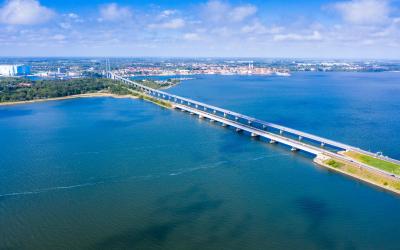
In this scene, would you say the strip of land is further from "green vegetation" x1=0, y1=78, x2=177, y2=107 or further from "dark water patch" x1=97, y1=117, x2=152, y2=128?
"green vegetation" x1=0, y1=78, x2=177, y2=107

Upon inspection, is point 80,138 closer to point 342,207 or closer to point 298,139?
point 298,139

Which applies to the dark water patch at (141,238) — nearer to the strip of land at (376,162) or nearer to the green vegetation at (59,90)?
the strip of land at (376,162)

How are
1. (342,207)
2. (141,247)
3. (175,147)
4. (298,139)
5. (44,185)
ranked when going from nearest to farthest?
(141,247) < (342,207) < (44,185) < (175,147) < (298,139)

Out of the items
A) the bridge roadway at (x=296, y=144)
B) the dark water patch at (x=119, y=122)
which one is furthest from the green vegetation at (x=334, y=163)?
the dark water patch at (x=119, y=122)

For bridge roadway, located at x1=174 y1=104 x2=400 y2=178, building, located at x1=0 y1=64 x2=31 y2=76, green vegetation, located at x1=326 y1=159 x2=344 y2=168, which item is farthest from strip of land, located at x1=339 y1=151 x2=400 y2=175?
building, located at x1=0 y1=64 x2=31 y2=76

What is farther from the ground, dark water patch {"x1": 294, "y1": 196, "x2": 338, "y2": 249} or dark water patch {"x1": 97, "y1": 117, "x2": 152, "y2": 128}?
A: dark water patch {"x1": 97, "y1": 117, "x2": 152, "y2": 128}

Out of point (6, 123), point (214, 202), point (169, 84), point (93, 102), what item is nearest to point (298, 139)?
A: point (214, 202)
